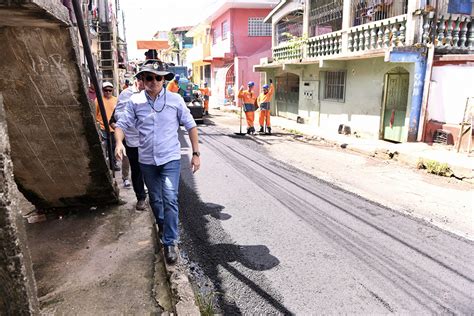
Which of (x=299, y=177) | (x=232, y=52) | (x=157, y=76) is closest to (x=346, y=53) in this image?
(x=299, y=177)

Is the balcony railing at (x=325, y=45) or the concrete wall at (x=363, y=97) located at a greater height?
the balcony railing at (x=325, y=45)

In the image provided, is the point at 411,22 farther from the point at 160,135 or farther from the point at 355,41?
the point at 160,135

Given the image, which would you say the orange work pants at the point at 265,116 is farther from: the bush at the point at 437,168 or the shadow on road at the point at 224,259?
the shadow on road at the point at 224,259

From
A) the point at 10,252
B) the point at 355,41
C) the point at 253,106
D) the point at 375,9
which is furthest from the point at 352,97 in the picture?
the point at 10,252

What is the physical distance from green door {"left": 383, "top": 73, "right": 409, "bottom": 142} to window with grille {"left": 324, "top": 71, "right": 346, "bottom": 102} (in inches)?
81.5

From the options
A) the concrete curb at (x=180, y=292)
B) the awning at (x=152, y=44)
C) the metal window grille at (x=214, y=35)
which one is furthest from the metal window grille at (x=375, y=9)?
the awning at (x=152, y=44)

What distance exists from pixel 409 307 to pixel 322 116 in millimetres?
11253

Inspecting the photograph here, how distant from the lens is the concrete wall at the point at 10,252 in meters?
1.70

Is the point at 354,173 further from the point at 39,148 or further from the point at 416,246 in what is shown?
the point at 39,148

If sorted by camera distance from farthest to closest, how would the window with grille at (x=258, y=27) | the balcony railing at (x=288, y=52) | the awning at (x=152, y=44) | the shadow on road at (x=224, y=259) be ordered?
the awning at (x=152, y=44)
the window with grille at (x=258, y=27)
the balcony railing at (x=288, y=52)
the shadow on road at (x=224, y=259)

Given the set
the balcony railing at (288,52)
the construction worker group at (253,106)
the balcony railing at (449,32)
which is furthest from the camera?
the balcony railing at (288,52)

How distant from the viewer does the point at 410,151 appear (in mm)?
8391

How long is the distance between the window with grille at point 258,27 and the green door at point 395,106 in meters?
13.5

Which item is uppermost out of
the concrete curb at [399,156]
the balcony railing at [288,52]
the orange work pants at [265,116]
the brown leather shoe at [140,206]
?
the balcony railing at [288,52]
